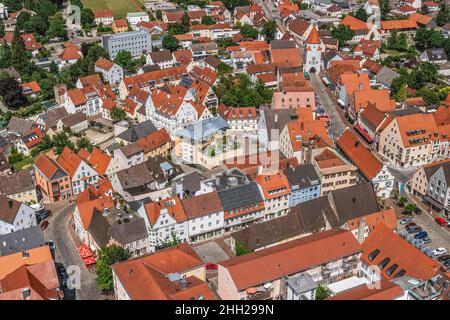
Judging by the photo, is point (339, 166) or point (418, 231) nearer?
point (418, 231)

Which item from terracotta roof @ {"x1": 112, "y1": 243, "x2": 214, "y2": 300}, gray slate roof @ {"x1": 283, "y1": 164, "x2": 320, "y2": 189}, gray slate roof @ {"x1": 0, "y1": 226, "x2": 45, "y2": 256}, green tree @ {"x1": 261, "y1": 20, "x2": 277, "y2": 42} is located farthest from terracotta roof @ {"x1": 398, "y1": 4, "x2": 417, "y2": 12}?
gray slate roof @ {"x1": 0, "y1": 226, "x2": 45, "y2": 256}

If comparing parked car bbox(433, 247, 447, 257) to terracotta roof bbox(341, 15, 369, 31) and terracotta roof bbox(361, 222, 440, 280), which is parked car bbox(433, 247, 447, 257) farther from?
terracotta roof bbox(341, 15, 369, 31)

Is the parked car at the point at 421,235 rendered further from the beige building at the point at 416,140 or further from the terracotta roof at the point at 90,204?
the terracotta roof at the point at 90,204

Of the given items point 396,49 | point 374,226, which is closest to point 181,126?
point 374,226

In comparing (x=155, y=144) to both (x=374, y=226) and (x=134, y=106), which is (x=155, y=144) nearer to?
(x=134, y=106)

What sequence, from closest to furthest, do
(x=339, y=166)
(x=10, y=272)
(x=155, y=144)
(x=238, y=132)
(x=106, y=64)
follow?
(x=10, y=272) → (x=339, y=166) → (x=155, y=144) → (x=238, y=132) → (x=106, y=64)

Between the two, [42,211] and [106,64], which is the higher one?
[106,64]

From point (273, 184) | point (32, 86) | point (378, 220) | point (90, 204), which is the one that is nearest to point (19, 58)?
point (32, 86)
